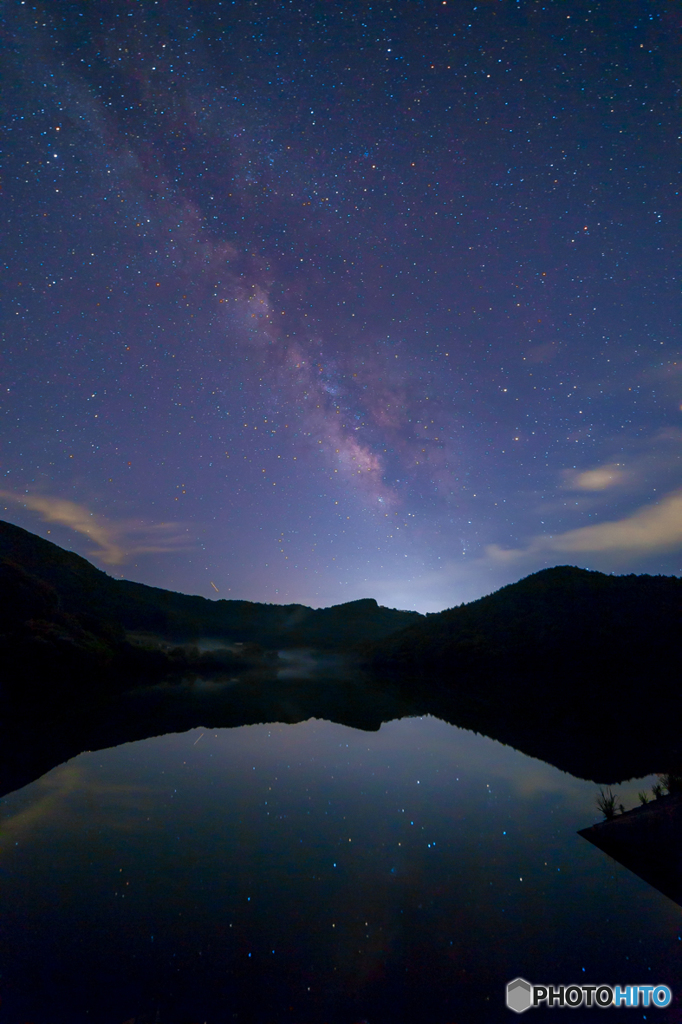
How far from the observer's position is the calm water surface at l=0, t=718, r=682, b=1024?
4027 mm

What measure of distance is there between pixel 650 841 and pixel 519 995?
15.0 feet

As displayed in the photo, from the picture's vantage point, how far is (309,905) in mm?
5699

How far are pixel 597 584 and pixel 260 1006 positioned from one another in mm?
85583

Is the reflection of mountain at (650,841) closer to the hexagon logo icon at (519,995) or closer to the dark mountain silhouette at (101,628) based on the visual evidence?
the hexagon logo icon at (519,995)

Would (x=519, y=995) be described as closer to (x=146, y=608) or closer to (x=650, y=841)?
(x=650, y=841)

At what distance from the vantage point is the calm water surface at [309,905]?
403 centimetres

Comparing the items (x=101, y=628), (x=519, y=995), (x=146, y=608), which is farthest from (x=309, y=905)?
(x=146, y=608)

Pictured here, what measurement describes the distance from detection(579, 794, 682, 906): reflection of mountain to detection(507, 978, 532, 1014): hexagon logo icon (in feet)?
10.3

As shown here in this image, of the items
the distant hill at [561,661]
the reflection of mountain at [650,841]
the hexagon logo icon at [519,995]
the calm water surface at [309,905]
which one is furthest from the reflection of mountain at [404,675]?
the hexagon logo icon at [519,995]

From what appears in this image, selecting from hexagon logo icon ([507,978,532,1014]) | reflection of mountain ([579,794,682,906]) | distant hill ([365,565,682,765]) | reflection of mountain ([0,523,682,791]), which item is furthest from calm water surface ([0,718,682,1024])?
distant hill ([365,565,682,765])

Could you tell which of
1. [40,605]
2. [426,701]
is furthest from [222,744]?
[40,605]

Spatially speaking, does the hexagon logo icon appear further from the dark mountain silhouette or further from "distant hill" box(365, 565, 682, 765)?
the dark mountain silhouette

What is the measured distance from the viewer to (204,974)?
430 centimetres

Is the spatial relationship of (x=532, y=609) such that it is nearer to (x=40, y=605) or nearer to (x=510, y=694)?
(x=510, y=694)
